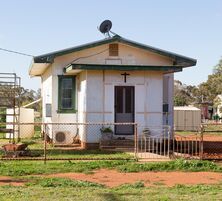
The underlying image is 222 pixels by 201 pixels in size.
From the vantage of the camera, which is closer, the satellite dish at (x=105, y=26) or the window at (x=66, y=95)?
the window at (x=66, y=95)

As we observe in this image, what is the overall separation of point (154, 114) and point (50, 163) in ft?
22.8

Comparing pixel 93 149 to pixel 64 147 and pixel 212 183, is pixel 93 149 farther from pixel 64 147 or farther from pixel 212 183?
pixel 212 183

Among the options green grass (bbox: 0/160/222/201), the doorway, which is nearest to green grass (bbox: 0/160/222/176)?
green grass (bbox: 0/160/222/201)

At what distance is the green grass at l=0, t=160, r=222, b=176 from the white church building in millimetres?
5456

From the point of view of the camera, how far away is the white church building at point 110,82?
69.5 feet

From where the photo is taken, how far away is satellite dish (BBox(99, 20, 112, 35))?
2411 centimetres

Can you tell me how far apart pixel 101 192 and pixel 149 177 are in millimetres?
2941

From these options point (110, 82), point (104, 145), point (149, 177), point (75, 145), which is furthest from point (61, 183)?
point (75, 145)

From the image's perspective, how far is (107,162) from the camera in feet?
52.2

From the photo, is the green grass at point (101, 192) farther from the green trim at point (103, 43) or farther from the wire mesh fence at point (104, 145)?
the green trim at point (103, 43)

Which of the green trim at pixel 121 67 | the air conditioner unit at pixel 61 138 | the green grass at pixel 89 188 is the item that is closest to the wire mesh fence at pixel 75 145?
the air conditioner unit at pixel 61 138

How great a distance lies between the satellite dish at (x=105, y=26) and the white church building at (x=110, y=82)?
6.72 ft

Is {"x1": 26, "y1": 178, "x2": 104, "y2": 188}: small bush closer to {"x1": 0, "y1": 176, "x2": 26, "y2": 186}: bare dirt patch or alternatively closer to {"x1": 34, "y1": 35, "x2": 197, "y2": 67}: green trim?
{"x1": 0, "y1": 176, "x2": 26, "y2": 186}: bare dirt patch

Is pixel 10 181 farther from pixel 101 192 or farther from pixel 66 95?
pixel 66 95
